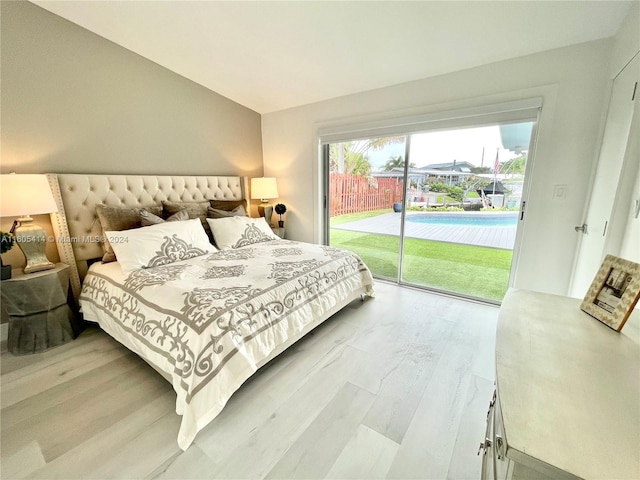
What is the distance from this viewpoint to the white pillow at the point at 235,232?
2.81 m

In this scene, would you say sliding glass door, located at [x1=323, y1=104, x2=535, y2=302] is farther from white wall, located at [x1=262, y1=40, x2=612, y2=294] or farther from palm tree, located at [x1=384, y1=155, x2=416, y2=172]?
white wall, located at [x1=262, y1=40, x2=612, y2=294]

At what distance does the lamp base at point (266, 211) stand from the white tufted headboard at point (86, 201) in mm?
1218

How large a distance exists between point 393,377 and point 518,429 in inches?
52.4

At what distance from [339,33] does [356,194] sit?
2014 mm

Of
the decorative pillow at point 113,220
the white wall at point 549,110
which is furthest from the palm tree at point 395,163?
the decorative pillow at point 113,220

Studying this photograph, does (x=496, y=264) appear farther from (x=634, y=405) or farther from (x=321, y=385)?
(x=634, y=405)

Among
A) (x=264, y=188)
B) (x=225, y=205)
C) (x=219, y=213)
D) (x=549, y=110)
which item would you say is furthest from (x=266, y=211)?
(x=549, y=110)

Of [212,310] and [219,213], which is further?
[219,213]

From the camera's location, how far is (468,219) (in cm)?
390

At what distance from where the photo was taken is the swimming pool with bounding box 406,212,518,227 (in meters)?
2.79

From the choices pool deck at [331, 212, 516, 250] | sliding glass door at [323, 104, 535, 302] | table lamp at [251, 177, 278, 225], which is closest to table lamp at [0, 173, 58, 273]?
table lamp at [251, 177, 278, 225]

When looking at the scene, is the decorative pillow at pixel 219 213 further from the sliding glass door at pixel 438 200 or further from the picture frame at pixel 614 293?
the picture frame at pixel 614 293

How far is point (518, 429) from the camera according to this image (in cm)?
54

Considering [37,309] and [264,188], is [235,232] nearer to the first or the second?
[264,188]
